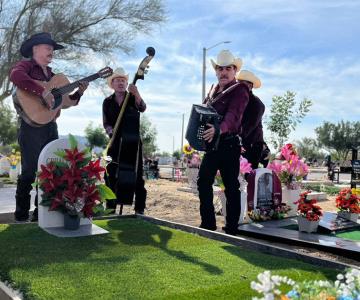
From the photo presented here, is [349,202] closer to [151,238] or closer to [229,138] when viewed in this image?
[229,138]

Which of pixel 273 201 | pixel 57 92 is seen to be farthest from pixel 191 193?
pixel 57 92

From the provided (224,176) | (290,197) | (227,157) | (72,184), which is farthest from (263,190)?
(72,184)

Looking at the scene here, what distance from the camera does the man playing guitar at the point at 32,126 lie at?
5.28m

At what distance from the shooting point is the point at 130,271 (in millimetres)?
3238

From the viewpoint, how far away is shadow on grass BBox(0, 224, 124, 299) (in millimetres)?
3299

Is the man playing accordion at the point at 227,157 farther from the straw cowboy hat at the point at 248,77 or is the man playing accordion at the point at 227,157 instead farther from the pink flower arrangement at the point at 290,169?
the pink flower arrangement at the point at 290,169

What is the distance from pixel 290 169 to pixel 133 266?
4.95 m

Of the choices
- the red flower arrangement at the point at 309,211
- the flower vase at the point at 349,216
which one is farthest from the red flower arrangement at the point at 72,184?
the flower vase at the point at 349,216

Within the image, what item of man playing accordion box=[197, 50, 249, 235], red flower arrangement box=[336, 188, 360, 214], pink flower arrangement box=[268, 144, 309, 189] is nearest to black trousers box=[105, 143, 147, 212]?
man playing accordion box=[197, 50, 249, 235]

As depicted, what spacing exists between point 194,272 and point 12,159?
12791 millimetres

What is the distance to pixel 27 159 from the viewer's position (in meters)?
5.39

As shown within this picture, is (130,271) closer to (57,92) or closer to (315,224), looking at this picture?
(57,92)

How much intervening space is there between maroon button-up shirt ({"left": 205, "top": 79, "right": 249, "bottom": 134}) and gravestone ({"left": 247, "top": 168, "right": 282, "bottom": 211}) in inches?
67.8

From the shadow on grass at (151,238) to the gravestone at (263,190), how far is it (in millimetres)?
2265
